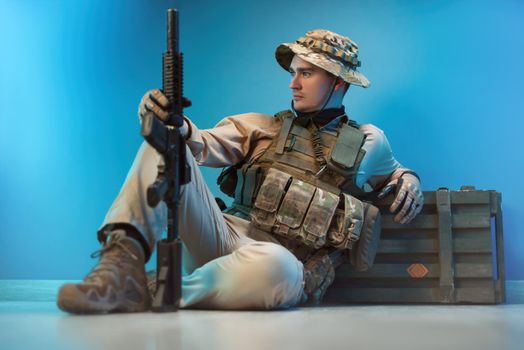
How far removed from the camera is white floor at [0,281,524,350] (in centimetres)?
133

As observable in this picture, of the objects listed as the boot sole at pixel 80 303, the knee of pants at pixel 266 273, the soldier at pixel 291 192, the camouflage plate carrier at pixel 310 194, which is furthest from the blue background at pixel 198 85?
the boot sole at pixel 80 303

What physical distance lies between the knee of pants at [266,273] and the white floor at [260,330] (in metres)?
0.08

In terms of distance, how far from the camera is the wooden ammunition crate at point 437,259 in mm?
2877

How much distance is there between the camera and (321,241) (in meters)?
2.58

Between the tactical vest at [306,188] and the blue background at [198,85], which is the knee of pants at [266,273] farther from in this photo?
the blue background at [198,85]

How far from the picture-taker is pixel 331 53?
2.75 metres

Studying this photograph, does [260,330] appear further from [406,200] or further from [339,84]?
[339,84]

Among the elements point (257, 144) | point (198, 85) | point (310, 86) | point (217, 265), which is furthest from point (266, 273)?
point (198, 85)

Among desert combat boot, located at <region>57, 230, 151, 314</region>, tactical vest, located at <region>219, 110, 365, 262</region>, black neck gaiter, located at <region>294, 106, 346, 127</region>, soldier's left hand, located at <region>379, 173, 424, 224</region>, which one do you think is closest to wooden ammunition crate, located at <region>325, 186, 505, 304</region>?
soldier's left hand, located at <region>379, 173, 424, 224</region>

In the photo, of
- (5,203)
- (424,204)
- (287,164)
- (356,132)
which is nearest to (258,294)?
(287,164)

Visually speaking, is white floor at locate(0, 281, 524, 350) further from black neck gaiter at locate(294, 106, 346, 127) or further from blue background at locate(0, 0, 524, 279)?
blue background at locate(0, 0, 524, 279)

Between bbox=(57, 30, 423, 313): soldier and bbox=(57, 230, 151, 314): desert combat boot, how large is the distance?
0.23 m

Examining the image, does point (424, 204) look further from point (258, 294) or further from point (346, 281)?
point (258, 294)

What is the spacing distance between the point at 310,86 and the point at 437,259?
867mm
